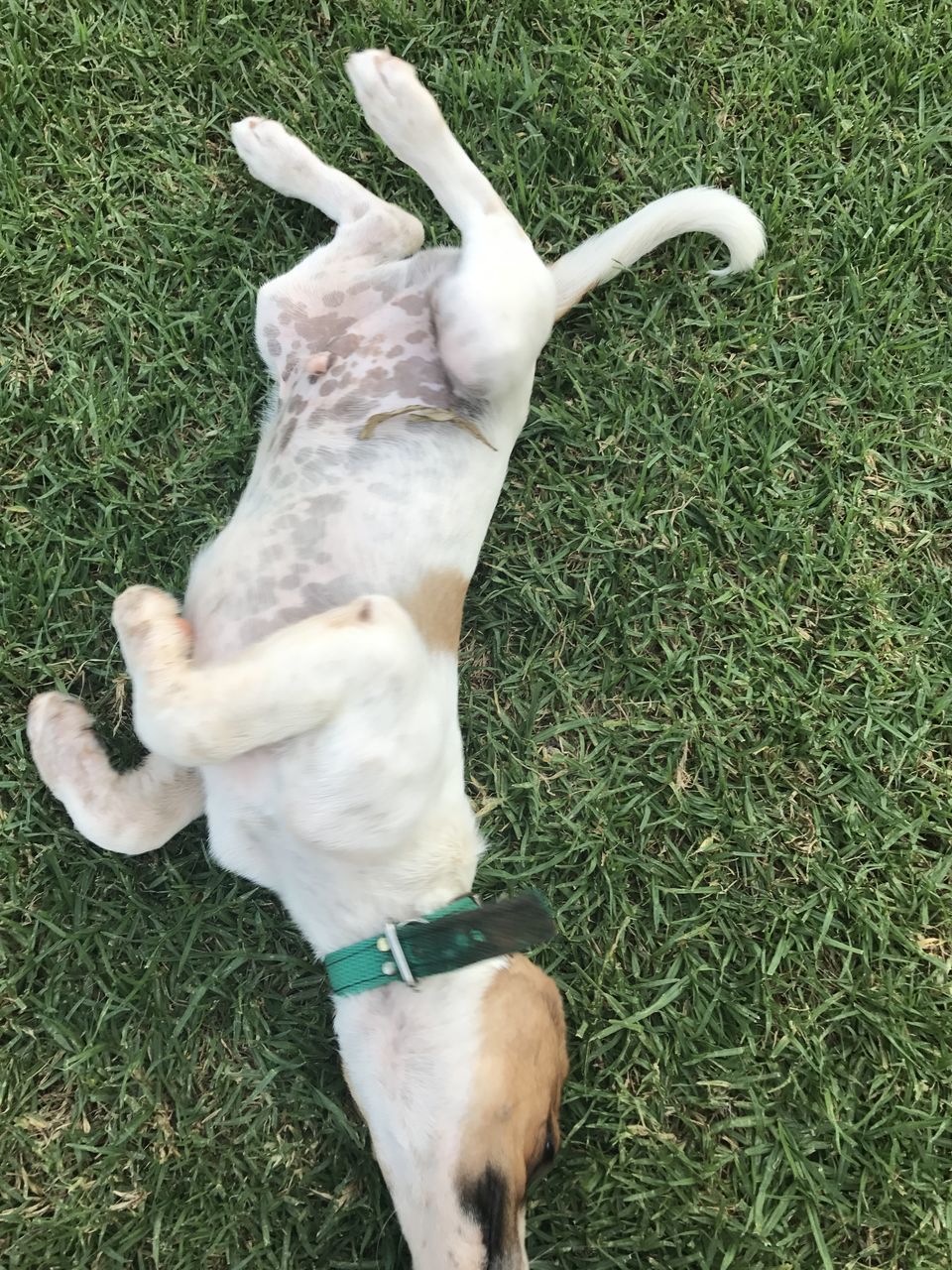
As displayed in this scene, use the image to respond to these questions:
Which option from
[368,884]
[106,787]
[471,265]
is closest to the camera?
[368,884]

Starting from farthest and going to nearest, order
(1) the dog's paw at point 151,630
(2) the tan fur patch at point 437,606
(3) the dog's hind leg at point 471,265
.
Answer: (3) the dog's hind leg at point 471,265
(2) the tan fur patch at point 437,606
(1) the dog's paw at point 151,630

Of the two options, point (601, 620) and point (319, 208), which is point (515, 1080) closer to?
point (601, 620)

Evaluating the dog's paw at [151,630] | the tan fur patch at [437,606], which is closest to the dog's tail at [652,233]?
the tan fur patch at [437,606]

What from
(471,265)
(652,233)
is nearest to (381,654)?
(471,265)

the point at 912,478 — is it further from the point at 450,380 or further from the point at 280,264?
Result: the point at 280,264

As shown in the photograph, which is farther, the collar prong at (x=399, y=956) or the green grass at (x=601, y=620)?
the green grass at (x=601, y=620)

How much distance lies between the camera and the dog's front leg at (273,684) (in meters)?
2.03

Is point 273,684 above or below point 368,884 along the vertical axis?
above

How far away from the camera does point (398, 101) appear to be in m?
2.57

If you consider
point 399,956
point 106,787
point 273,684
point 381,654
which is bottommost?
point 399,956

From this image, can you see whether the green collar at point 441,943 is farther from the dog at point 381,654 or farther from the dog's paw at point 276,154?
the dog's paw at point 276,154

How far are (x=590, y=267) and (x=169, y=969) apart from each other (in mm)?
2559

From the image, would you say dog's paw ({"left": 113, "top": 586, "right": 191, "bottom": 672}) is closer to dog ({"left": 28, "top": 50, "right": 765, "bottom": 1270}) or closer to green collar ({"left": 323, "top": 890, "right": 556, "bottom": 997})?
dog ({"left": 28, "top": 50, "right": 765, "bottom": 1270})

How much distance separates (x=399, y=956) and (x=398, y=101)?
7.57 feet
